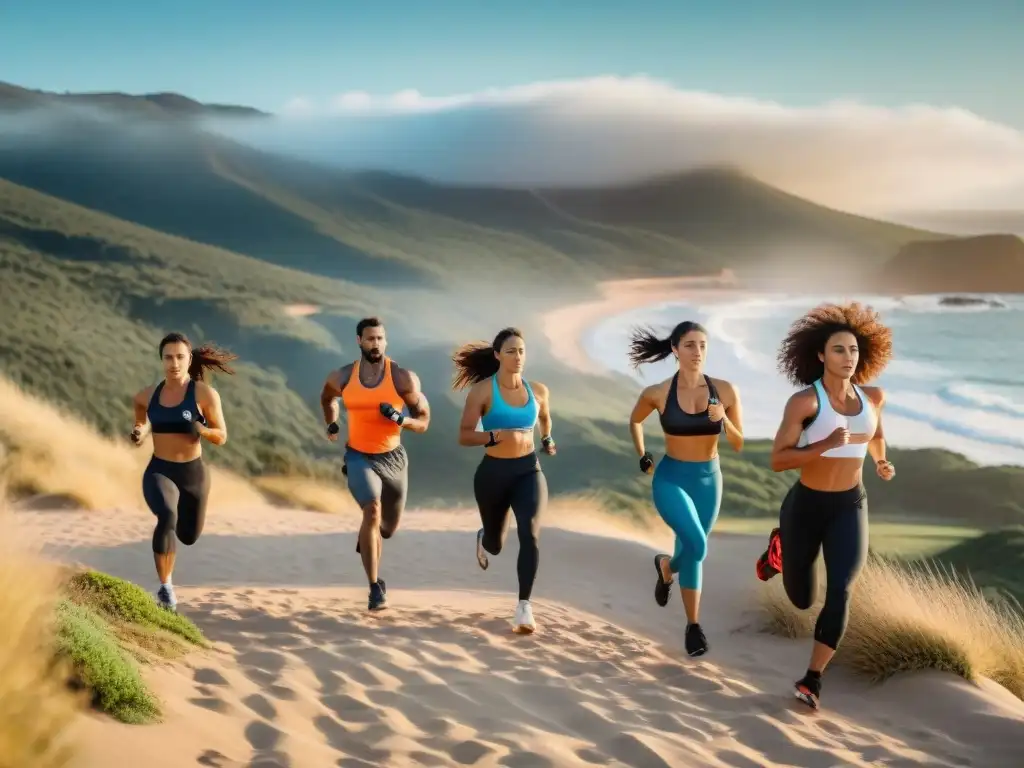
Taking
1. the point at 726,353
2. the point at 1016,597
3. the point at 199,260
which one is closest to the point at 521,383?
the point at 1016,597

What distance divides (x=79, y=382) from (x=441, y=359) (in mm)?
9306

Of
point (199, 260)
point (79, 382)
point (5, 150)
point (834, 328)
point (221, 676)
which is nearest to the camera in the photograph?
point (221, 676)

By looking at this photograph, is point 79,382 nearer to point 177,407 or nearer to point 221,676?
point 177,407

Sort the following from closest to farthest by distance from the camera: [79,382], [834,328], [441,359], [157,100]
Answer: [834,328], [79,382], [441,359], [157,100]

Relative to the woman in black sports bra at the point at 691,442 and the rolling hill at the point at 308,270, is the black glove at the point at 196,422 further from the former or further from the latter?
the rolling hill at the point at 308,270

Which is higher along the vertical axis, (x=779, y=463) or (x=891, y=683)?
(x=779, y=463)

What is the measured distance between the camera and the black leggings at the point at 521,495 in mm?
6348

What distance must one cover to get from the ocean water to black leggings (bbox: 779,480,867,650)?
42.9 ft

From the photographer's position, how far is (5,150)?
48344 millimetres

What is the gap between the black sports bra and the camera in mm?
6000

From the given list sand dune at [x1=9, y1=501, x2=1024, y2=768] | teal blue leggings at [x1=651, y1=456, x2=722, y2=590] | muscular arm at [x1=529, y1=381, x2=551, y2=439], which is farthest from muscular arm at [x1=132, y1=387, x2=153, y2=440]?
teal blue leggings at [x1=651, y1=456, x2=722, y2=590]

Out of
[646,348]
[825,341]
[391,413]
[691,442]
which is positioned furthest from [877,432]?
[391,413]

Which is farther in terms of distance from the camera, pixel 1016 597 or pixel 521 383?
pixel 1016 597

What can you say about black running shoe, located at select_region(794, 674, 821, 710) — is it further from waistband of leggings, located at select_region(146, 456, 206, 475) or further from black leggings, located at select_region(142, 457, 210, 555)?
waistband of leggings, located at select_region(146, 456, 206, 475)
